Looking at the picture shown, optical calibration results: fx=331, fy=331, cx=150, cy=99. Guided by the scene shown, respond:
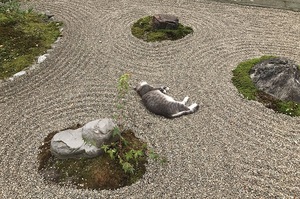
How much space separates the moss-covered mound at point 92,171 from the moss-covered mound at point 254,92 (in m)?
3.59

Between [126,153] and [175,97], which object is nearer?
[126,153]

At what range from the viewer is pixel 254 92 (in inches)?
346

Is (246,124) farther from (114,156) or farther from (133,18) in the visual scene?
(133,18)

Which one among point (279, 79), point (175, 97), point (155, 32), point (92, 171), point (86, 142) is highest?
point (279, 79)

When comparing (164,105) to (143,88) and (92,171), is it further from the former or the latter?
(92,171)

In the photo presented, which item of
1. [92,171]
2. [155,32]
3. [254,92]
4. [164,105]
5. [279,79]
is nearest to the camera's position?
[92,171]

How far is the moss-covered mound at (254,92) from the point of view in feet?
27.0

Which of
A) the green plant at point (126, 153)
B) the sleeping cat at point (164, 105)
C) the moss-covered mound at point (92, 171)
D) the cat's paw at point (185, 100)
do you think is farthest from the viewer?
the cat's paw at point (185, 100)

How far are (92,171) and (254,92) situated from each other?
15.7 ft

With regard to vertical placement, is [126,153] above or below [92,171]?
above

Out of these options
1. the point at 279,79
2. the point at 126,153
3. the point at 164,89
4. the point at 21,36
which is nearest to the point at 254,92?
the point at 279,79

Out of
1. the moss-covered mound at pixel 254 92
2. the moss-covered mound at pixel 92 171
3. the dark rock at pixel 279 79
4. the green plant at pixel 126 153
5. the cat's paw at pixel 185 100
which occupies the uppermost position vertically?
the dark rock at pixel 279 79

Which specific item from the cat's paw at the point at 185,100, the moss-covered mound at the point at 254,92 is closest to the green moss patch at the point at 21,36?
the cat's paw at the point at 185,100

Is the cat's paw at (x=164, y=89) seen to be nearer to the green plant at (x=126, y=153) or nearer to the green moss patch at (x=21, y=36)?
the green plant at (x=126, y=153)
